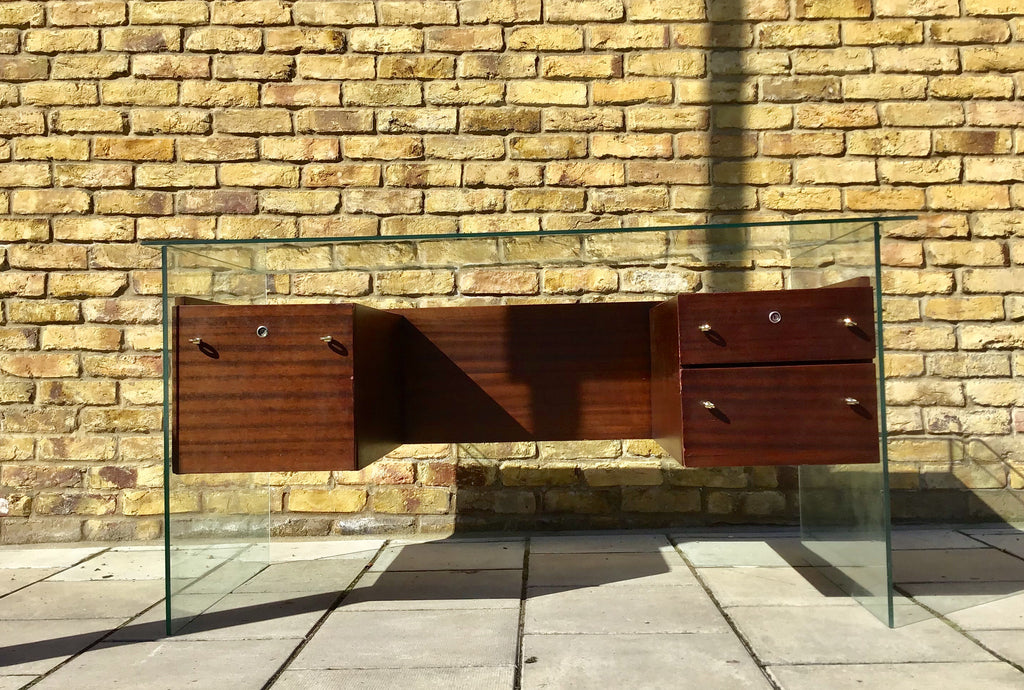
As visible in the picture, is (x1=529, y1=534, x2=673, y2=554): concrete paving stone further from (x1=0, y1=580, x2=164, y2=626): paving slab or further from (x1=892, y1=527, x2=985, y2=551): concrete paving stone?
(x1=0, y1=580, x2=164, y2=626): paving slab

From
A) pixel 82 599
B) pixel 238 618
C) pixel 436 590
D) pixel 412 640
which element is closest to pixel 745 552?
pixel 436 590

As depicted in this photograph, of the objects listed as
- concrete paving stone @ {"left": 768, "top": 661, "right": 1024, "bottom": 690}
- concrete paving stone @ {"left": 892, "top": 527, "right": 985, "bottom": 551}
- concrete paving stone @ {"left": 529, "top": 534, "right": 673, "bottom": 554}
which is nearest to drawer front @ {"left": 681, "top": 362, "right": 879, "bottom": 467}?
concrete paving stone @ {"left": 768, "top": 661, "right": 1024, "bottom": 690}

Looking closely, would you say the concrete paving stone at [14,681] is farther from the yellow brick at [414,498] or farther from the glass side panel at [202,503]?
the yellow brick at [414,498]

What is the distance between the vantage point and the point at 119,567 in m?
2.88

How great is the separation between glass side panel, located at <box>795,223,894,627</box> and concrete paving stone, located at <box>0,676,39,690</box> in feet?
6.57

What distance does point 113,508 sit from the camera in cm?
325

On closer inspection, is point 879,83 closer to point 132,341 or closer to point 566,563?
point 566,563

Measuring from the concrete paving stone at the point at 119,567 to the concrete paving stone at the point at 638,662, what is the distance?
150cm

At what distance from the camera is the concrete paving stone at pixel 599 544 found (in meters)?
2.93

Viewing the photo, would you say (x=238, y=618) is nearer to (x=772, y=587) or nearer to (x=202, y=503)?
(x=202, y=503)

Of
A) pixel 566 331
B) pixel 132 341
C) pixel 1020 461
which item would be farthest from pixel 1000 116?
pixel 132 341

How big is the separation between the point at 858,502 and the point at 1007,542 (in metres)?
1.07

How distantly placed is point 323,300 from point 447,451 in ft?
3.68

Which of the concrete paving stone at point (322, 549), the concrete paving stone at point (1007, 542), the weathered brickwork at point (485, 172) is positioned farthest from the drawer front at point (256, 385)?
the concrete paving stone at point (1007, 542)
